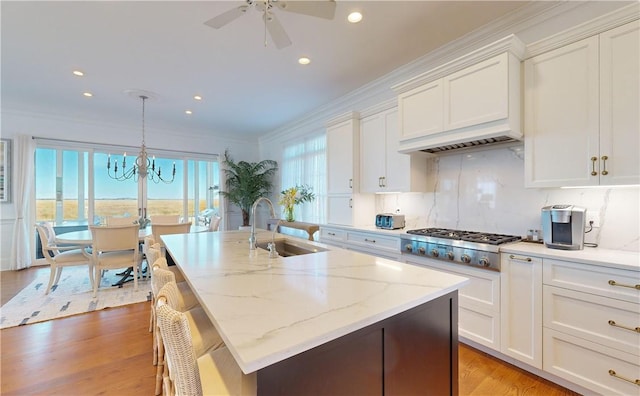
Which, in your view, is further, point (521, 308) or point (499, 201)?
point (499, 201)

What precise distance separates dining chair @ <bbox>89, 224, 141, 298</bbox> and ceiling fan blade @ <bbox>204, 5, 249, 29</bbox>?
9.26ft

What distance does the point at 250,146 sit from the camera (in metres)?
7.12

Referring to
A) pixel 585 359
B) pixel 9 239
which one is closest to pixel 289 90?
pixel 585 359

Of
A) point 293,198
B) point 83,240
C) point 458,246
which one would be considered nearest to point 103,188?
point 83,240

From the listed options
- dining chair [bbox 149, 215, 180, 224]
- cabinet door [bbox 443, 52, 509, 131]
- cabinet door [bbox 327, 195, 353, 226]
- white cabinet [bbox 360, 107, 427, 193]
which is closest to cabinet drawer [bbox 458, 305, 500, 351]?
white cabinet [bbox 360, 107, 427, 193]

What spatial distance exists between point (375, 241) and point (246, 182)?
406cm

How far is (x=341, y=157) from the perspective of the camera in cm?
380

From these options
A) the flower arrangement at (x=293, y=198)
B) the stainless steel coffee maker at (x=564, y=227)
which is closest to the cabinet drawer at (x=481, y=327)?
the stainless steel coffee maker at (x=564, y=227)

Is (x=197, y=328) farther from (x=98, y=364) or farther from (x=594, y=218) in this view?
(x=594, y=218)

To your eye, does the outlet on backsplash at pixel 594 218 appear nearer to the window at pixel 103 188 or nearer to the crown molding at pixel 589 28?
the crown molding at pixel 589 28

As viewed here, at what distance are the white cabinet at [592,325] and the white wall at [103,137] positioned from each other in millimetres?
6253

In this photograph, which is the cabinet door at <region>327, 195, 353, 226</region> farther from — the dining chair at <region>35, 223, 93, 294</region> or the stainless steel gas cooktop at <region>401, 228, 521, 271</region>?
the dining chair at <region>35, 223, 93, 294</region>

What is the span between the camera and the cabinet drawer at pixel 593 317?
155cm

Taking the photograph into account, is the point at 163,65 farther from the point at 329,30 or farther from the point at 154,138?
the point at 154,138
